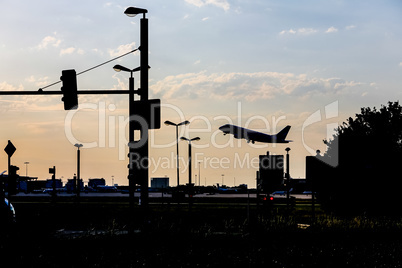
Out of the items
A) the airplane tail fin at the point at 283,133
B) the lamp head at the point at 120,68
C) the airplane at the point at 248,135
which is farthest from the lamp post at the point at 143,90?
the airplane tail fin at the point at 283,133

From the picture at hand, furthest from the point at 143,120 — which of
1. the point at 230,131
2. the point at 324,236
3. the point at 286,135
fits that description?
the point at 286,135

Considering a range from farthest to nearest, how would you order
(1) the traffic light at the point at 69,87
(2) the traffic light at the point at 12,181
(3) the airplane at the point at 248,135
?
(3) the airplane at the point at 248,135
(2) the traffic light at the point at 12,181
(1) the traffic light at the point at 69,87

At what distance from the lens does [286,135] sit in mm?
92250

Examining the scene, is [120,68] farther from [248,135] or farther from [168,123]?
[248,135]

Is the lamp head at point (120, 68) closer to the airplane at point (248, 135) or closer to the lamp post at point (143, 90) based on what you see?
the lamp post at point (143, 90)

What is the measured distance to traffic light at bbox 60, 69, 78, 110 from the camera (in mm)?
20906

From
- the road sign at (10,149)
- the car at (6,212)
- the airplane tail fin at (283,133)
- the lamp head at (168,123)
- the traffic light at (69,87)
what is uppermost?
the airplane tail fin at (283,133)

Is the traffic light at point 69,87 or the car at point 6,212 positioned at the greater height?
the traffic light at point 69,87

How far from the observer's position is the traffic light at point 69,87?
2091cm

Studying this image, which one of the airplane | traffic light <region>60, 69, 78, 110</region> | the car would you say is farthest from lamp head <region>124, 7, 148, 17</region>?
the airplane

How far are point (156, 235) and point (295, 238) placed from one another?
15.7ft

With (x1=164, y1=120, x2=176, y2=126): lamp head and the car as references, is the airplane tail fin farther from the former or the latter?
the car

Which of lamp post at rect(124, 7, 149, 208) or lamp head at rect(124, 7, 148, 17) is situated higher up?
lamp head at rect(124, 7, 148, 17)

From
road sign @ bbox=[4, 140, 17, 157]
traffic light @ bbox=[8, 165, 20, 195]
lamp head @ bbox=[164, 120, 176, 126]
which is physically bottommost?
traffic light @ bbox=[8, 165, 20, 195]
